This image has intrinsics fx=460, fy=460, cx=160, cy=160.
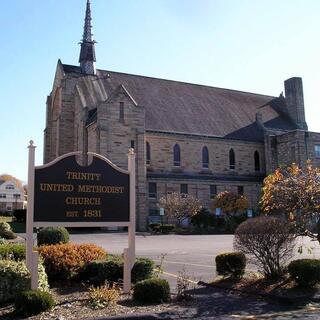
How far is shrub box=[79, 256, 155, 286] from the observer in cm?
1092

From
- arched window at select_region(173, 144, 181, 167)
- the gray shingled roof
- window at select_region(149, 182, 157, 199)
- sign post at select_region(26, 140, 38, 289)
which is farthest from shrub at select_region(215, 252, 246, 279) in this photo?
arched window at select_region(173, 144, 181, 167)

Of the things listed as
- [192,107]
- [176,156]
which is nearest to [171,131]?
[176,156]

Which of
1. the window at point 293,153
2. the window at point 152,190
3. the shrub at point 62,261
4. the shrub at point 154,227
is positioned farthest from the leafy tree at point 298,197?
the window at point 293,153

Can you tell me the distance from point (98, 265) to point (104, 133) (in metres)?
31.7

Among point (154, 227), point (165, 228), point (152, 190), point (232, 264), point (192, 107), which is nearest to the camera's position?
point (232, 264)

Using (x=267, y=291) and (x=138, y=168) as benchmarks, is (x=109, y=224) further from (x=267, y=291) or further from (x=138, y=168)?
(x=138, y=168)

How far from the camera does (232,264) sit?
11.8 m

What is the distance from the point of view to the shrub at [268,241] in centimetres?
1060

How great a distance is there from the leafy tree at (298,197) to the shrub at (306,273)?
993mm

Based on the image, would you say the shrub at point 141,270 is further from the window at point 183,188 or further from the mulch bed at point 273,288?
the window at point 183,188

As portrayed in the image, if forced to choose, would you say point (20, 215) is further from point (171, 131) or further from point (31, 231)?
point (31, 231)

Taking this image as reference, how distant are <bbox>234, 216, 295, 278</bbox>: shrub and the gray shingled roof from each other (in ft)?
117

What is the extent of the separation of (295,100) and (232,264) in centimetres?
5016

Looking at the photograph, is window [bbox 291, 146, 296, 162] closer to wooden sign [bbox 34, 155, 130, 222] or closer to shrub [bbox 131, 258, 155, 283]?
shrub [bbox 131, 258, 155, 283]
